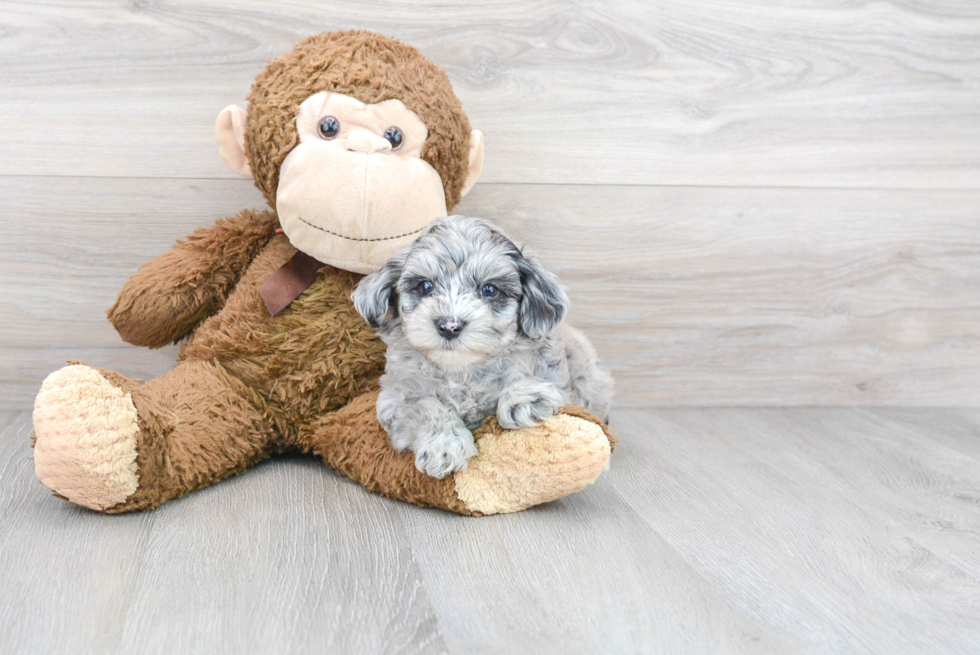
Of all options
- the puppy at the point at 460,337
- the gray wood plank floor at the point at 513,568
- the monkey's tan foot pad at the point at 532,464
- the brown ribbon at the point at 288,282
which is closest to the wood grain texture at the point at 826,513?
the gray wood plank floor at the point at 513,568

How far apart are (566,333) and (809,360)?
85cm

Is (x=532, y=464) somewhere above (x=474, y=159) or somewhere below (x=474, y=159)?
below

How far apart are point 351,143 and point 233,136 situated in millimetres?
266

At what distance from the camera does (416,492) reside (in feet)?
4.05

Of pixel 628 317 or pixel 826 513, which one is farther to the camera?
pixel 628 317

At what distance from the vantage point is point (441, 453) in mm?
1152

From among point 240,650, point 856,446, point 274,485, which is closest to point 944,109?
point 856,446

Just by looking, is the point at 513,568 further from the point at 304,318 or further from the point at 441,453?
the point at 304,318

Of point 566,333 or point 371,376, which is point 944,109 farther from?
point 371,376

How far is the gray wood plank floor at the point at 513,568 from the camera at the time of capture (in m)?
0.89

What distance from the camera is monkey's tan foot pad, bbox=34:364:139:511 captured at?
1087 mm

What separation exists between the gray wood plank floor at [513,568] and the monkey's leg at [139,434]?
0.04m

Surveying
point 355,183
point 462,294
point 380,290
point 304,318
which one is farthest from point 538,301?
point 304,318

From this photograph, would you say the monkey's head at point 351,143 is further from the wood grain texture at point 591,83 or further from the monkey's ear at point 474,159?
the wood grain texture at point 591,83
